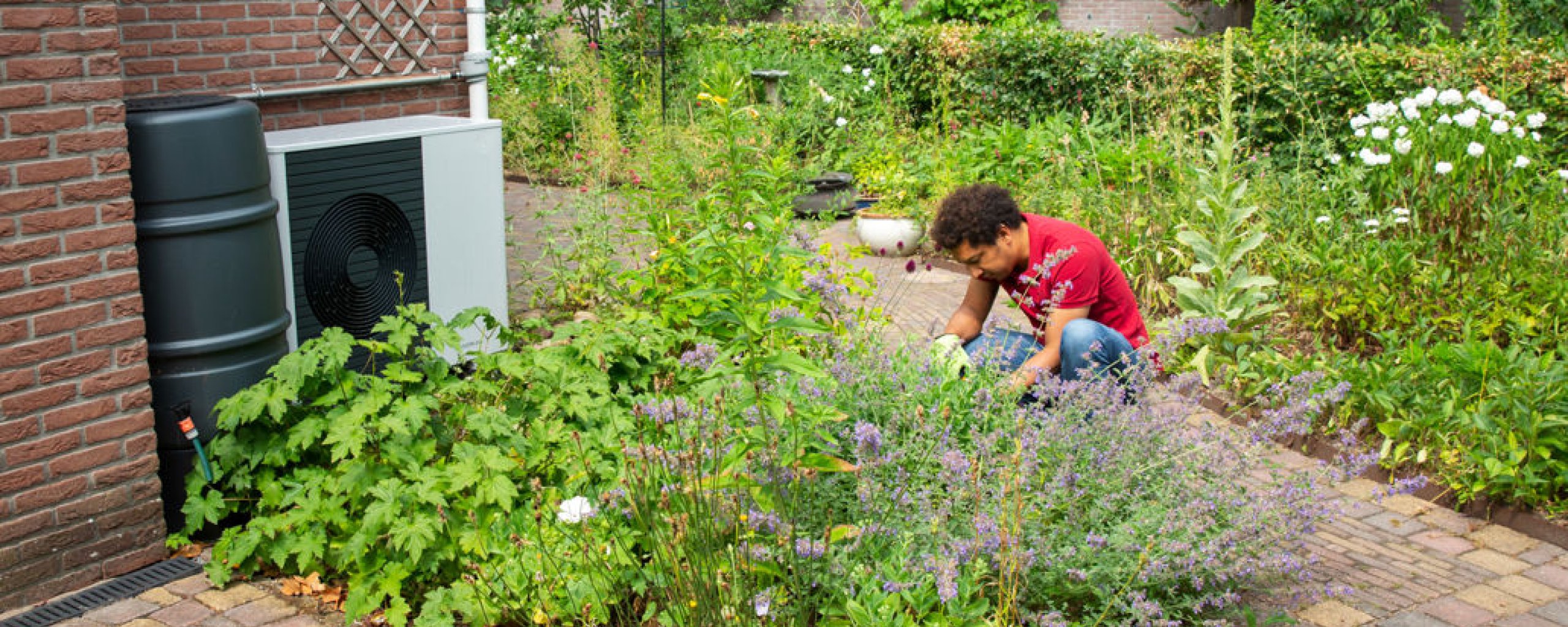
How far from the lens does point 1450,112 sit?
6.29 meters

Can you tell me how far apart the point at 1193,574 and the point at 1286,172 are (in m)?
5.44

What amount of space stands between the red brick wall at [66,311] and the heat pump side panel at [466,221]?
1.56 metres

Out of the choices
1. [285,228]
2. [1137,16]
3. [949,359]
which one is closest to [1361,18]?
[1137,16]

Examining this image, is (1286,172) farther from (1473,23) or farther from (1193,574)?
(1473,23)

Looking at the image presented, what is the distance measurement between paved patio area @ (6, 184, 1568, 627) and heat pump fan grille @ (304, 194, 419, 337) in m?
1.32

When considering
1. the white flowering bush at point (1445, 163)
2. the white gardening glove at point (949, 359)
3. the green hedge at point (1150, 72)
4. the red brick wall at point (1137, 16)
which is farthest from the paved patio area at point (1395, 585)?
the red brick wall at point (1137, 16)

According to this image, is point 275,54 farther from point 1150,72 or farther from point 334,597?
point 1150,72

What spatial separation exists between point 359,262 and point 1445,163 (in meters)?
4.58

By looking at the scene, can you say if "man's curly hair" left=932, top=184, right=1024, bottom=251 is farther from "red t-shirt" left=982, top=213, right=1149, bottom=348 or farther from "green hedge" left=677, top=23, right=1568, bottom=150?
"green hedge" left=677, top=23, right=1568, bottom=150

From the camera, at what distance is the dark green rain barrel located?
3895 millimetres

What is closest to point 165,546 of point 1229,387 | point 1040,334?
point 1040,334

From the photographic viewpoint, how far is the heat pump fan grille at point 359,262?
189 inches

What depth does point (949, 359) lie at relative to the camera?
400 cm

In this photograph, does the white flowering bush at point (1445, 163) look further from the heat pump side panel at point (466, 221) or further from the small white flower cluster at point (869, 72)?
the small white flower cluster at point (869, 72)
